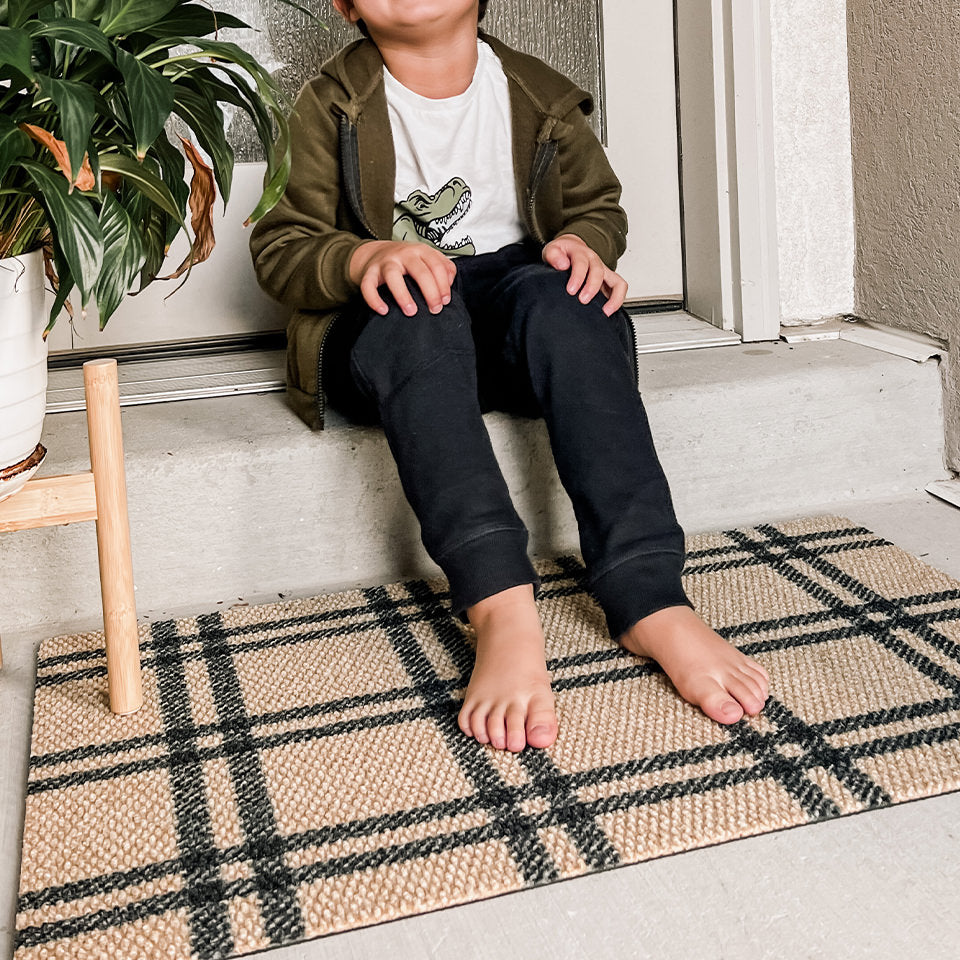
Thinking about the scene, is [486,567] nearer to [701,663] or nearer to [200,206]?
[701,663]

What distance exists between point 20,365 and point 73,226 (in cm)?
18

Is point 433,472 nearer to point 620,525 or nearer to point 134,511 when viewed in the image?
point 620,525

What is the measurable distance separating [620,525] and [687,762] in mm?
248

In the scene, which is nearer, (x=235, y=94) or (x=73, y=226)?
(x=73, y=226)

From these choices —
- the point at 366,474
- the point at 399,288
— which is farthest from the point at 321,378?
the point at 399,288

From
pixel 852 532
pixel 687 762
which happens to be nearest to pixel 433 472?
pixel 687 762

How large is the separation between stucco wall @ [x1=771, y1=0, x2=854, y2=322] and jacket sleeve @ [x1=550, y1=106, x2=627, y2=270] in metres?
0.39

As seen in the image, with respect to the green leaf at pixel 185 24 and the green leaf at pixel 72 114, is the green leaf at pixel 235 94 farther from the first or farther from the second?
the green leaf at pixel 72 114

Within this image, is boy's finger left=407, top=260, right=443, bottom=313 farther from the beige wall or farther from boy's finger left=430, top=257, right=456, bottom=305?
the beige wall

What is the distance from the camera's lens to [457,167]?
1369mm

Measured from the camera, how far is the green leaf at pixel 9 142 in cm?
80

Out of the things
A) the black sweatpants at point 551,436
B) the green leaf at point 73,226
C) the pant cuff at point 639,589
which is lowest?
the pant cuff at point 639,589

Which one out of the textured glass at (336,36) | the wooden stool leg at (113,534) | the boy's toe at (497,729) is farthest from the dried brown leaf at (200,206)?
the textured glass at (336,36)

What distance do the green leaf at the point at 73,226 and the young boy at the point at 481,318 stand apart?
33cm
